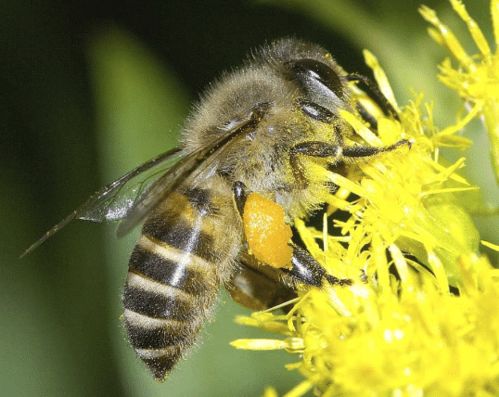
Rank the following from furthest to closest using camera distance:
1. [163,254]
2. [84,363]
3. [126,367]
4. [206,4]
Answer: [206,4] → [84,363] → [126,367] → [163,254]

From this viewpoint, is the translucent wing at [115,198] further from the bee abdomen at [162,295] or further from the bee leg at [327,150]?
the bee leg at [327,150]

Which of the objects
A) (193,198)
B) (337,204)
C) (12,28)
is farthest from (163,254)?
(12,28)

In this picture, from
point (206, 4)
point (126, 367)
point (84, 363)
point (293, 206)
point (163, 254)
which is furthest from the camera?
point (206, 4)

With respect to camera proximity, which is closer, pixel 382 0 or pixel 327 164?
pixel 327 164

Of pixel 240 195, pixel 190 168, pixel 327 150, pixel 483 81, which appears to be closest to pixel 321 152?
A: pixel 327 150

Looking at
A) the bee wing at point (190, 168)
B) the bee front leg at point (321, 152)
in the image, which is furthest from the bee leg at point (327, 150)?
the bee wing at point (190, 168)

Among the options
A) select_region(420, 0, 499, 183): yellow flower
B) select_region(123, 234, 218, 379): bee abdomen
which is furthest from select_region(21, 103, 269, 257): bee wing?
select_region(420, 0, 499, 183): yellow flower

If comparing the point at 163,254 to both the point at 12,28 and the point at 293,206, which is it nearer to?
the point at 293,206
